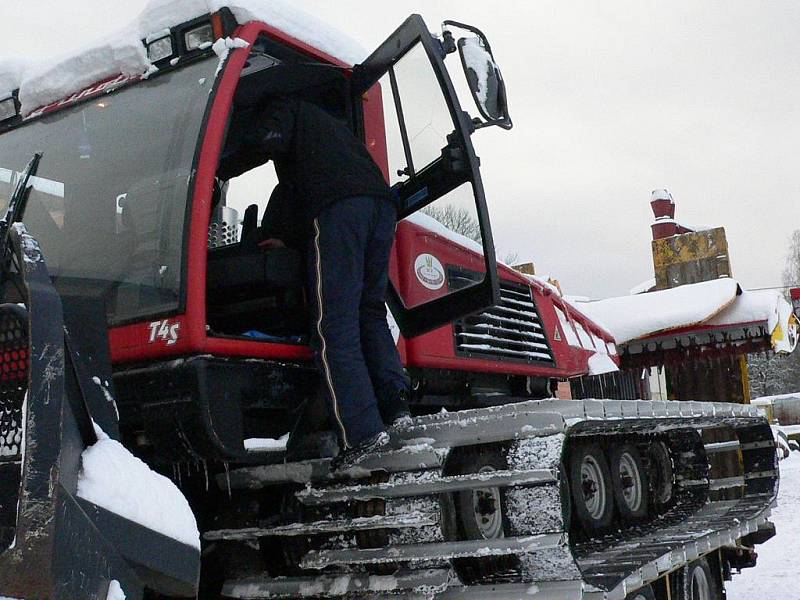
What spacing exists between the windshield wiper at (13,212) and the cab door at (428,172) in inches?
50.2

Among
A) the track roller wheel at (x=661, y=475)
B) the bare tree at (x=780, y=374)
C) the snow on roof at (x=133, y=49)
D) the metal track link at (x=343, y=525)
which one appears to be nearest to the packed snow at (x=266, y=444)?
the metal track link at (x=343, y=525)

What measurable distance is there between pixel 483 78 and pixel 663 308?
467 centimetres

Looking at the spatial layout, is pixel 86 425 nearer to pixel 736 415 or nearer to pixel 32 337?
pixel 32 337

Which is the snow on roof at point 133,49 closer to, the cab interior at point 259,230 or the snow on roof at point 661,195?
the cab interior at point 259,230

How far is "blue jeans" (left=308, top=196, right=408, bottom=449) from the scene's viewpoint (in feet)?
9.86

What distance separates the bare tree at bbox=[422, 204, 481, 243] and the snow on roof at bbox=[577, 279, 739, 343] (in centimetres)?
334

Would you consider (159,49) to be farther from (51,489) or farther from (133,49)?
(51,489)

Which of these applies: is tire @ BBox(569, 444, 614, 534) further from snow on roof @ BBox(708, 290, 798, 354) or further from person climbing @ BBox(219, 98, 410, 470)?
snow on roof @ BBox(708, 290, 798, 354)

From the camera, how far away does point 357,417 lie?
2.98m

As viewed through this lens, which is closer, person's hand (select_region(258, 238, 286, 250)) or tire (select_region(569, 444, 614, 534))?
person's hand (select_region(258, 238, 286, 250))

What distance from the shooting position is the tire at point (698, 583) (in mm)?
4305

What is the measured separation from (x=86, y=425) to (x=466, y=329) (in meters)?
2.14

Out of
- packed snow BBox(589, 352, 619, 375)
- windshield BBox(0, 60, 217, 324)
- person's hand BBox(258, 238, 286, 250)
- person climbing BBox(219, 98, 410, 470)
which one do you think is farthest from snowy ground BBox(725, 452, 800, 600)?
windshield BBox(0, 60, 217, 324)

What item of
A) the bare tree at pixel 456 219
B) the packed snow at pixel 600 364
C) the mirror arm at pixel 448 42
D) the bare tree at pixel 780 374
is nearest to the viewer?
the mirror arm at pixel 448 42
